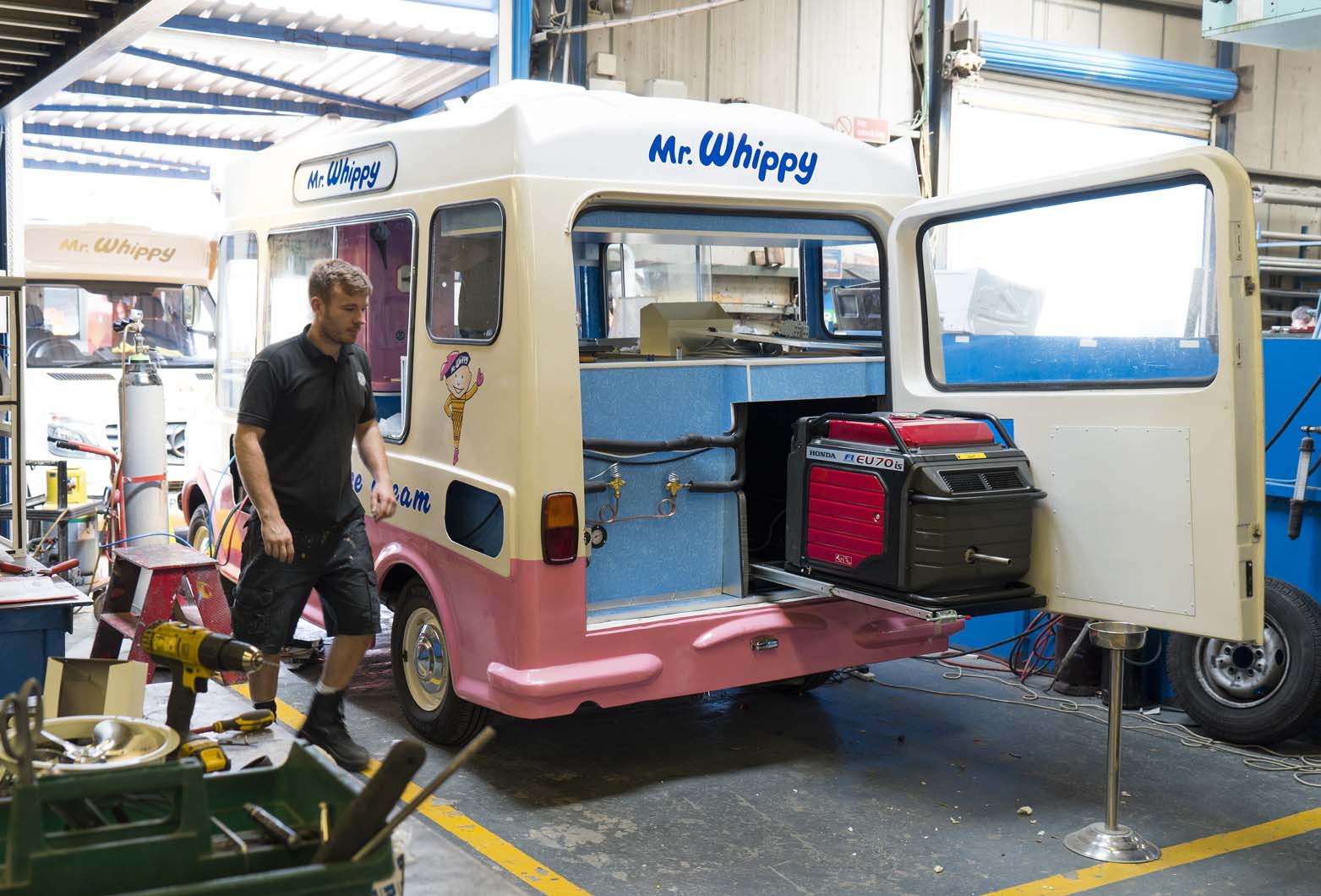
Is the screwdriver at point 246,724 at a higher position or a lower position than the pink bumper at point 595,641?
higher

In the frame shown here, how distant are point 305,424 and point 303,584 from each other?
2.05ft

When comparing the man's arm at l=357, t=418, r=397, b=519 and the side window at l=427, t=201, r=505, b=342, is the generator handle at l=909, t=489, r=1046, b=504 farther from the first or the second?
the man's arm at l=357, t=418, r=397, b=519

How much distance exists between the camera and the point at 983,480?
452 centimetres

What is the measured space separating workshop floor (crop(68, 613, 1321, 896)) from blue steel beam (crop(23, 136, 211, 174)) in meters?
13.5

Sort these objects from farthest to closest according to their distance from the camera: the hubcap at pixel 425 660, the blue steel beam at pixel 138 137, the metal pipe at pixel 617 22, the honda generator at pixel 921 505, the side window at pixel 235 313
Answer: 1. the blue steel beam at pixel 138 137
2. the metal pipe at pixel 617 22
3. the side window at pixel 235 313
4. the hubcap at pixel 425 660
5. the honda generator at pixel 921 505

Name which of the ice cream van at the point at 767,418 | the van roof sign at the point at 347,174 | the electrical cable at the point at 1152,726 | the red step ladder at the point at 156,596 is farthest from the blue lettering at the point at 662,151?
the electrical cable at the point at 1152,726

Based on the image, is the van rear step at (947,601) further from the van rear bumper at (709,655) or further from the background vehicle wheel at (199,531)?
the background vehicle wheel at (199,531)

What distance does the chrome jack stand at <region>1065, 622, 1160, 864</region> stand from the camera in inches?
171

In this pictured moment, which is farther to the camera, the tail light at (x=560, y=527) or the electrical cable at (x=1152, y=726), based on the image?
the electrical cable at (x=1152, y=726)

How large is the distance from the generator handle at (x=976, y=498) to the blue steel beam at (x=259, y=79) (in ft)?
28.3

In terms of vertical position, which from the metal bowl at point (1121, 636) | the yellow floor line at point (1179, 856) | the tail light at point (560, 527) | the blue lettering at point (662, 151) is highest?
the blue lettering at point (662, 151)

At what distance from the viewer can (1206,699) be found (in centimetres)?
571

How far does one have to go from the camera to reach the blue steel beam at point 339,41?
31.6 ft

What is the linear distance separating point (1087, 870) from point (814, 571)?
145 cm
